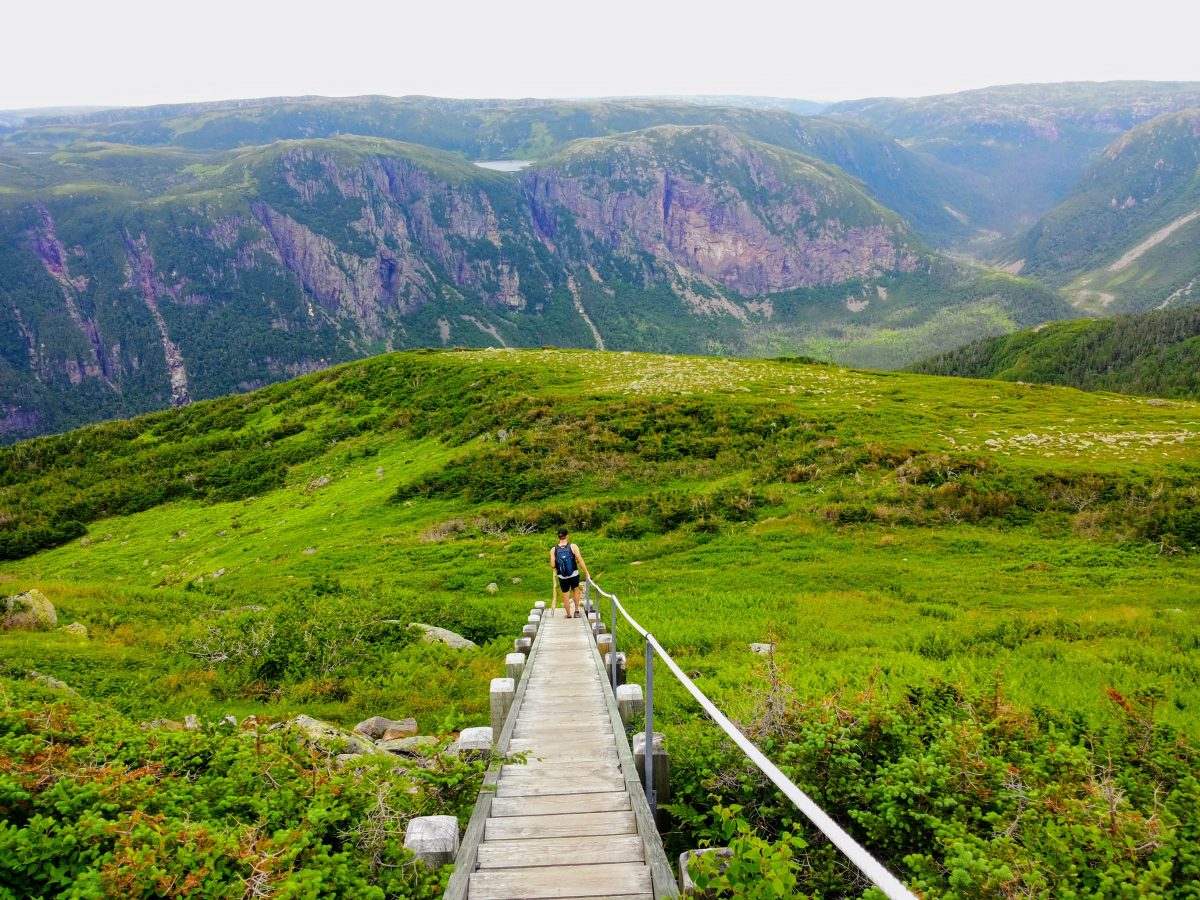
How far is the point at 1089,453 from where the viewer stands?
28.4 m

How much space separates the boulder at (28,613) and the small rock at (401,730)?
1060 centimetres

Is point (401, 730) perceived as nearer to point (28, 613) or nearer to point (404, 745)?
point (404, 745)

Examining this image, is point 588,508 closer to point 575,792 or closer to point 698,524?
point 698,524

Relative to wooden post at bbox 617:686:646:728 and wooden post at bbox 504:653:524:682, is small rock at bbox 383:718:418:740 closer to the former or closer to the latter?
wooden post at bbox 504:653:524:682

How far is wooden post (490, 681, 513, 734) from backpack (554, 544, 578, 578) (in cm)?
723

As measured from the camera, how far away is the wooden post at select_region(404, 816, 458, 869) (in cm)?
475

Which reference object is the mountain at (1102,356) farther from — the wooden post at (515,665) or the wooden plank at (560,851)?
the wooden plank at (560,851)

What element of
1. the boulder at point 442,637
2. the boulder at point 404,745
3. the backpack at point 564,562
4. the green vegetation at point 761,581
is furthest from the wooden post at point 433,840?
the backpack at point 564,562

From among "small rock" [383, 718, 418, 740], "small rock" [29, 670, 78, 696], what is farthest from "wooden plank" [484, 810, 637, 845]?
"small rock" [29, 670, 78, 696]

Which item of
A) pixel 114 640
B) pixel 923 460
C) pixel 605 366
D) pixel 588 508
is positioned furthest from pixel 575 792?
pixel 605 366

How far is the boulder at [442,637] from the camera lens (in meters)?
14.4

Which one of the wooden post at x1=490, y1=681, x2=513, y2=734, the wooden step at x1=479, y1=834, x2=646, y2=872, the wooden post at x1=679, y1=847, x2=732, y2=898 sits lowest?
the wooden post at x1=490, y1=681, x2=513, y2=734

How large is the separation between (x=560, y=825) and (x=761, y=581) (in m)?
14.9

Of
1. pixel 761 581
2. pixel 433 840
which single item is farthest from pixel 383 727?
pixel 761 581
